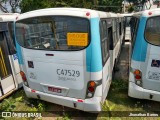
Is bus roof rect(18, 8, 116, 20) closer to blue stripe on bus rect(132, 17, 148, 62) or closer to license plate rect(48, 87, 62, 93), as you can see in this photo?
blue stripe on bus rect(132, 17, 148, 62)

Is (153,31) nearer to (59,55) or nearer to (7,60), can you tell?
(59,55)

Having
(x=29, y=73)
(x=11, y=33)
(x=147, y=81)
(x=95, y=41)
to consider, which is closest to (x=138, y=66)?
(x=147, y=81)

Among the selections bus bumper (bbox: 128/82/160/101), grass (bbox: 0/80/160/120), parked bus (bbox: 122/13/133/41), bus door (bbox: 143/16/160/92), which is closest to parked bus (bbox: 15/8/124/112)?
grass (bbox: 0/80/160/120)

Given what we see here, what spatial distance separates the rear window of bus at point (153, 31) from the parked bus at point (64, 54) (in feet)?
3.58

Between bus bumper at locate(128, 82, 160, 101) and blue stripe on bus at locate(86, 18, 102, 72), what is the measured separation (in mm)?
1392

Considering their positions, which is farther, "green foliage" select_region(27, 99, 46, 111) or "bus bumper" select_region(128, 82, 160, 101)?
"green foliage" select_region(27, 99, 46, 111)

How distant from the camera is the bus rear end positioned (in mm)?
3564

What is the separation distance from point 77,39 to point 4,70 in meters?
2.88

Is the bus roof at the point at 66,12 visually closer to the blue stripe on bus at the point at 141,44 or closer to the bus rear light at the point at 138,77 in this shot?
the blue stripe on bus at the point at 141,44

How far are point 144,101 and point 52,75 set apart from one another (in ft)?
9.16

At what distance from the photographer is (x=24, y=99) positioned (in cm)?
538

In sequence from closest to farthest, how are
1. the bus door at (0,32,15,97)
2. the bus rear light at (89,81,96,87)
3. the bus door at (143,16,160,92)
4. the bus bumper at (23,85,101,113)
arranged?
1. the bus rear light at (89,81,96,87)
2. the bus bumper at (23,85,101,113)
3. the bus door at (143,16,160,92)
4. the bus door at (0,32,15,97)

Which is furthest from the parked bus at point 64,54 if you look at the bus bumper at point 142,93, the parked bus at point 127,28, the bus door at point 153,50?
the parked bus at point 127,28

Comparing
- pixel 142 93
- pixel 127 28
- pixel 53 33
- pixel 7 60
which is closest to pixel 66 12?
pixel 53 33
